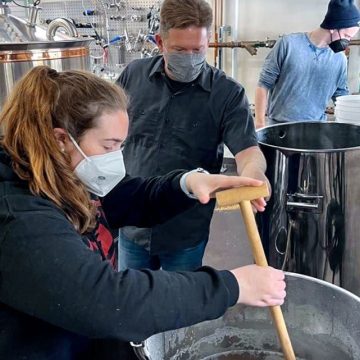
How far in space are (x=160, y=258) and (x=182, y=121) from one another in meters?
0.41

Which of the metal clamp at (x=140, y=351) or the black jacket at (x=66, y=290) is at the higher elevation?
the black jacket at (x=66, y=290)

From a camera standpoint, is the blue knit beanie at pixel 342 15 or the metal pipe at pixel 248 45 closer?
the blue knit beanie at pixel 342 15

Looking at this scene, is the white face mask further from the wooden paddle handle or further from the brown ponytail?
the wooden paddle handle

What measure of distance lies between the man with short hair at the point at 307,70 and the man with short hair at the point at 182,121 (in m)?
0.88

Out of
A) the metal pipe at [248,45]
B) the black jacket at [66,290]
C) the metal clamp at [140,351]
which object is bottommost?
the metal clamp at [140,351]

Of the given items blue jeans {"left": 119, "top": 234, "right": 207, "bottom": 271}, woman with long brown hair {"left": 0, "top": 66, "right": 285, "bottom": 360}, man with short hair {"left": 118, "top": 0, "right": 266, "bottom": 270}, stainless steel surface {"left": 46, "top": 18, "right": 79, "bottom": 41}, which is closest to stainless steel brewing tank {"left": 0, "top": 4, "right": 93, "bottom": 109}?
stainless steel surface {"left": 46, "top": 18, "right": 79, "bottom": 41}

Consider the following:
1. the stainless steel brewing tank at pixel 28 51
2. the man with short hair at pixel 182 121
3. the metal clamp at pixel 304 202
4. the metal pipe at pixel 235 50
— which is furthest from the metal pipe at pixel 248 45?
the metal clamp at pixel 304 202

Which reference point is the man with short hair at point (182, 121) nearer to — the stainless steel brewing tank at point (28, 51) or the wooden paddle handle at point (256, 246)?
the wooden paddle handle at point (256, 246)

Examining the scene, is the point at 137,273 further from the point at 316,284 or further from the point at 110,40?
the point at 110,40

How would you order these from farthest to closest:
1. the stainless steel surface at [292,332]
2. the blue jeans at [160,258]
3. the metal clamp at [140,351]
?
the blue jeans at [160,258]
the stainless steel surface at [292,332]
the metal clamp at [140,351]

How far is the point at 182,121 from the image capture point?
4.09ft

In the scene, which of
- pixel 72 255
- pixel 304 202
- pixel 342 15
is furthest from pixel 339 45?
pixel 72 255

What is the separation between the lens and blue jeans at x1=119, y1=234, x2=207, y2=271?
133 centimetres

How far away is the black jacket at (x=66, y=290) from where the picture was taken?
563 mm
